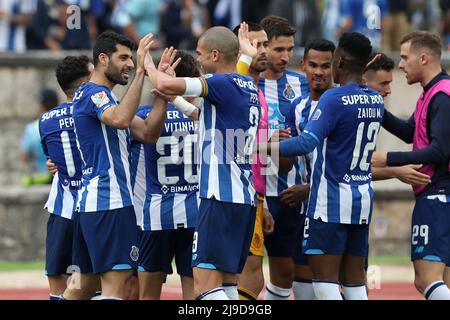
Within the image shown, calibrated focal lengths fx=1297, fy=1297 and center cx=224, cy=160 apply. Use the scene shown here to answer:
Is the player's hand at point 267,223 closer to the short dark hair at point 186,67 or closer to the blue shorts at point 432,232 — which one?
the blue shorts at point 432,232

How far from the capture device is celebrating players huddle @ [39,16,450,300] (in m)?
10.6

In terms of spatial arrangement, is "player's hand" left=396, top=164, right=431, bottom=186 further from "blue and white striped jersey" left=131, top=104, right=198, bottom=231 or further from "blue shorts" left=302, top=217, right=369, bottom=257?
"blue and white striped jersey" left=131, top=104, right=198, bottom=231

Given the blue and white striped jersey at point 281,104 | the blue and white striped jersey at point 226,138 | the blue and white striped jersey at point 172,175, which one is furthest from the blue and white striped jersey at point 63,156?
the blue and white striped jersey at point 281,104

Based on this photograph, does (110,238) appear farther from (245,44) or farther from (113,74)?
(245,44)

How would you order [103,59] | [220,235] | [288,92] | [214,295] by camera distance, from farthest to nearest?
[288,92] → [103,59] → [220,235] → [214,295]

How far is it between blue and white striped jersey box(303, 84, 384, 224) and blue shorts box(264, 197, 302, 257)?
1.11 meters

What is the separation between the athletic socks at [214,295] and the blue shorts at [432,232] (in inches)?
78.4

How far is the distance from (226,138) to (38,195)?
859 centimetres

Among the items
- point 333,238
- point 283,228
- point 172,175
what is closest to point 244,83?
point 172,175

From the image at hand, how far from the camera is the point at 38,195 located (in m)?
18.7

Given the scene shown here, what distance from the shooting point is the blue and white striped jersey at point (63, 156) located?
38.1 feet
